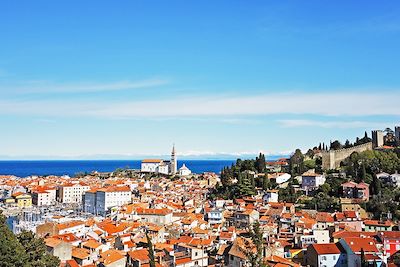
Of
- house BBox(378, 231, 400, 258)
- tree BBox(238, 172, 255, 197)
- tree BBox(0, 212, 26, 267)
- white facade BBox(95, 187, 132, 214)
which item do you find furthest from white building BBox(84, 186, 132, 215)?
tree BBox(0, 212, 26, 267)

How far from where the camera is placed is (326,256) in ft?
88.6

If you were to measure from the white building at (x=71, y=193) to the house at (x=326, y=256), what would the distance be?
57.4 m

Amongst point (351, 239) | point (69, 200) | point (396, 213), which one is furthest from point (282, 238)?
point (69, 200)

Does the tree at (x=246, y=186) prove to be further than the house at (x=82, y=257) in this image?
Yes

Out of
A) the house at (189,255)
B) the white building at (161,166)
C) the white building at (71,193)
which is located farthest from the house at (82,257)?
the white building at (161,166)

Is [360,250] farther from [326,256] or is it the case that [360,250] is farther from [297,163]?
[297,163]

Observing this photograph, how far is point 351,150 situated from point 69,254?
149ft

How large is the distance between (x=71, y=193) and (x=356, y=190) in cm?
5197

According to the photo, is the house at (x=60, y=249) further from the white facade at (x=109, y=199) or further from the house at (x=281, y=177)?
the white facade at (x=109, y=199)

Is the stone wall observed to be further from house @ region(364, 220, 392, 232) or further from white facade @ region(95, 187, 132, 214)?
white facade @ region(95, 187, 132, 214)

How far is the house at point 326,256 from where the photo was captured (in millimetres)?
26891

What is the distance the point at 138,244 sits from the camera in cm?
3092

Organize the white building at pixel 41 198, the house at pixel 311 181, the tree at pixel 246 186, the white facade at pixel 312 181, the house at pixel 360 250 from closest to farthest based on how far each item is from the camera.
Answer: the house at pixel 360 250, the house at pixel 311 181, the white facade at pixel 312 181, the tree at pixel 246 186, the white building at pixel 41 198

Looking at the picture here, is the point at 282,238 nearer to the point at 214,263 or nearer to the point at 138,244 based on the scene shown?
the point at 214,263
